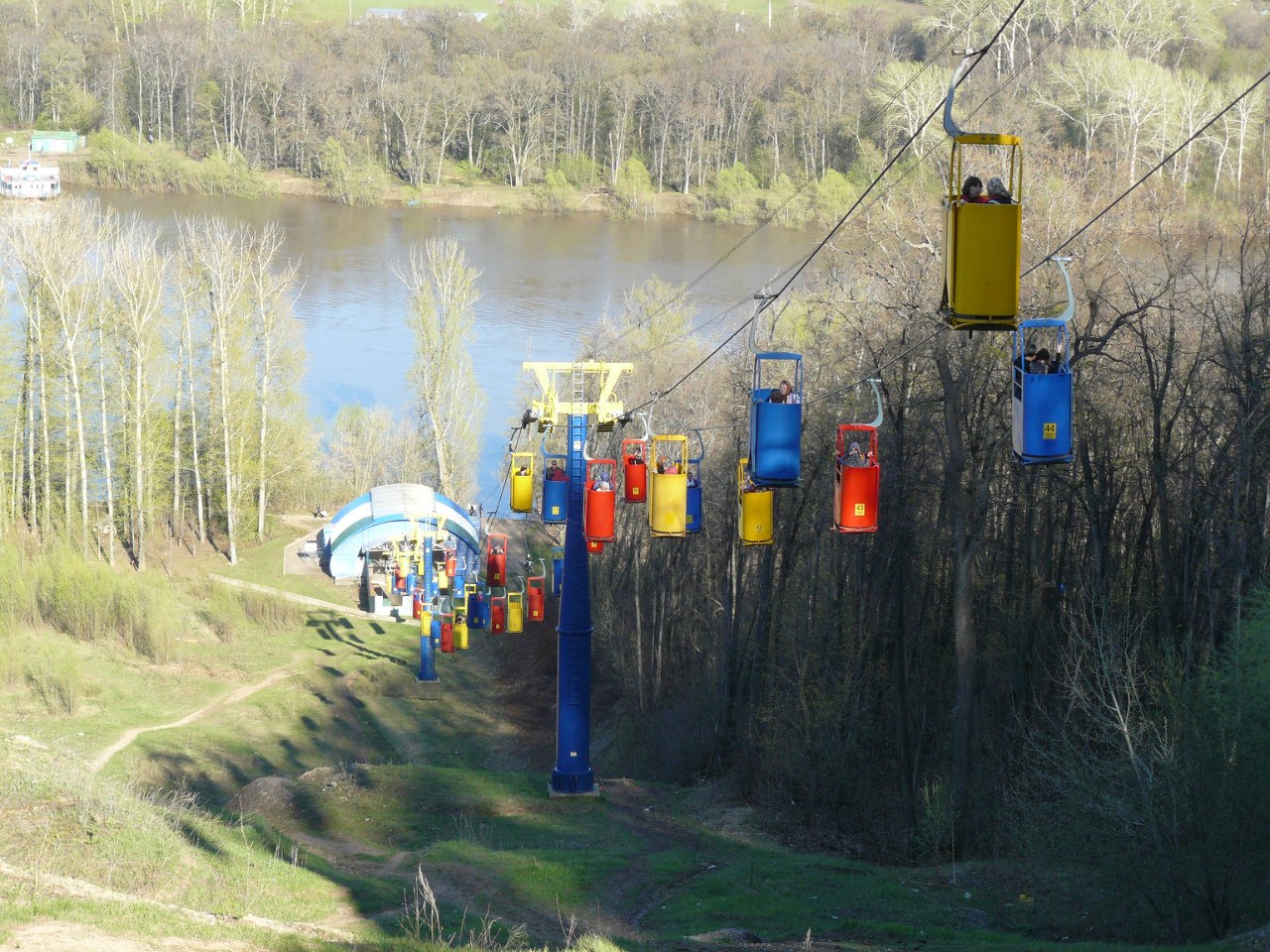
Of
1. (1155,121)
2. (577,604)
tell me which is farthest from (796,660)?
(1155,121)

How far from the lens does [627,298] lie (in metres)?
47.1

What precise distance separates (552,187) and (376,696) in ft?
161

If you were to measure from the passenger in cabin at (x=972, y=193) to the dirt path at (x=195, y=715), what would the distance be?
1799 cm

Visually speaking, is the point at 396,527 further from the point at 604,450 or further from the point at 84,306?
the point at 84,306

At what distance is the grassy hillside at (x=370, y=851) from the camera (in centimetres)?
1279

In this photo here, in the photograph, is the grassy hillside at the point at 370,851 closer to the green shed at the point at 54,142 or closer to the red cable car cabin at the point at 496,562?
the red cable car cabin at the point at 496,562

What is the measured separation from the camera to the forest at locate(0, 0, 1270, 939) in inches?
688

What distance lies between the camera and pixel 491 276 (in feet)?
205

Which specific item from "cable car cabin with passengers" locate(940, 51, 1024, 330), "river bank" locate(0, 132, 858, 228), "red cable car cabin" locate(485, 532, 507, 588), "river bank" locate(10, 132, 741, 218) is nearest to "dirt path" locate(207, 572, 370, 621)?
"red cable car cabin" locate(485, 532, 507, 588)

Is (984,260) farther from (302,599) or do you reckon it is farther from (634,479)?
(302,599)

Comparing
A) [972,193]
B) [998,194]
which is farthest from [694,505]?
[998,194]

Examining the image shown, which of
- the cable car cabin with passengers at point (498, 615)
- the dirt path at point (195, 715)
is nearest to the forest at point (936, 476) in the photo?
the cable car cabin with passengers at point (498, 615)

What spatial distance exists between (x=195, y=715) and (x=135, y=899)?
18.6 meters

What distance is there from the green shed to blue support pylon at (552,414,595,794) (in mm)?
70427
